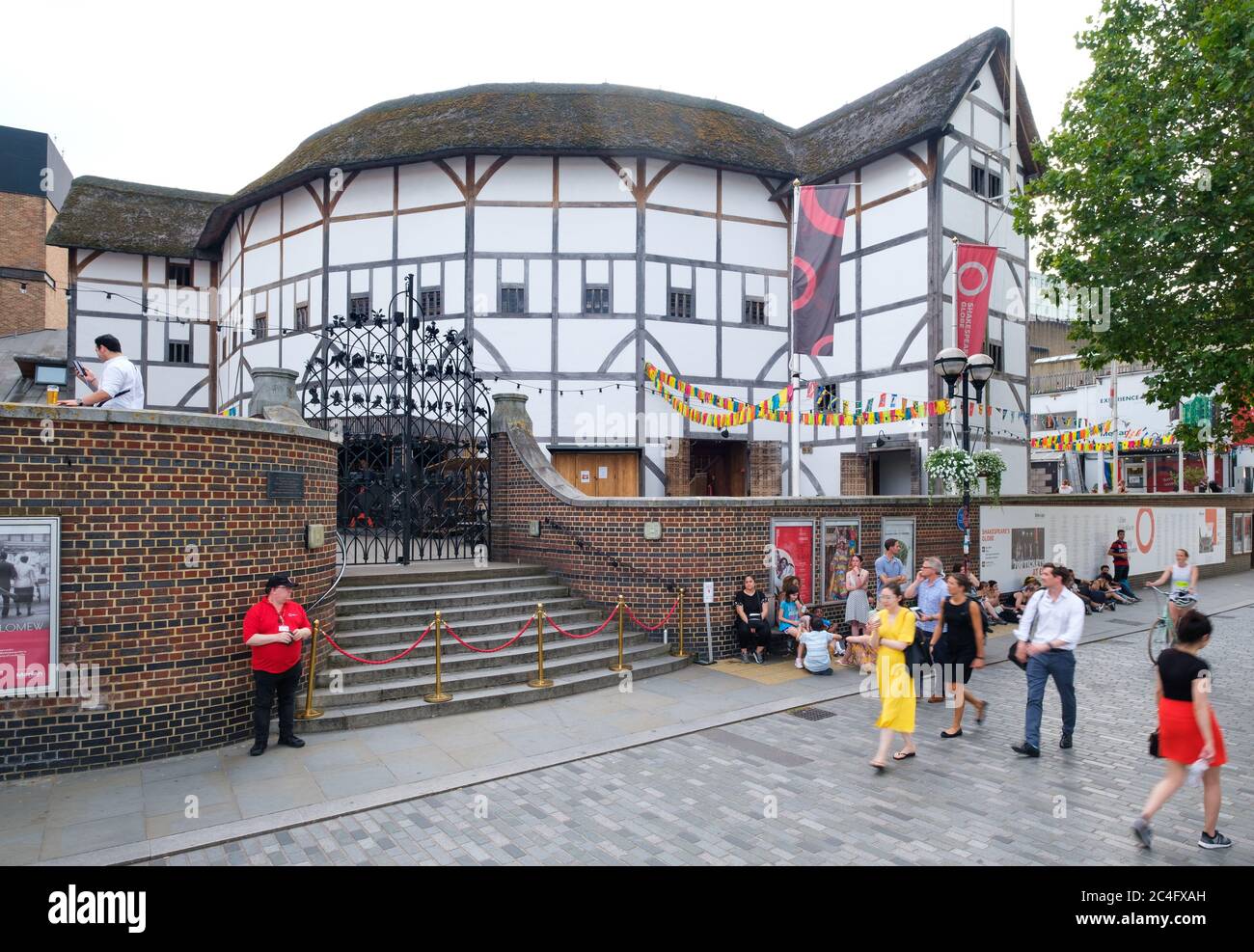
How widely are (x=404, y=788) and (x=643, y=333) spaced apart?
14.8 m

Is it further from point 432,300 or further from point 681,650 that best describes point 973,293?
point 432,300

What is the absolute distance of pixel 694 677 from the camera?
34.0 ft

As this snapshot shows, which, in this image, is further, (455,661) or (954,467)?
(954,467)

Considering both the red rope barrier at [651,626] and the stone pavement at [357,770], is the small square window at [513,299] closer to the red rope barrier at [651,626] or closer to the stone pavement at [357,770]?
the red rope barrier at [651,626]

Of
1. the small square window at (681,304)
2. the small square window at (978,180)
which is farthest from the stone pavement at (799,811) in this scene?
the small square window at (978,180)

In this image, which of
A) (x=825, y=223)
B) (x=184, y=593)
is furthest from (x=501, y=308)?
(x=184, y=593)

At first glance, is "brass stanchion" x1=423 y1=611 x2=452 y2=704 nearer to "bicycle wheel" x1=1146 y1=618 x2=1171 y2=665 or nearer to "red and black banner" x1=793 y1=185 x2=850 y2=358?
"red and black banner" x1=793 y1=185 x2=850 y2=358

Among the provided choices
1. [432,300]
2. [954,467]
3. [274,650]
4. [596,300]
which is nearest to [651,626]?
[274,650]

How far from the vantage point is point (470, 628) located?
9.98 metres

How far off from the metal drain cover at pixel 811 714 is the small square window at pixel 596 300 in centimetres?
1298

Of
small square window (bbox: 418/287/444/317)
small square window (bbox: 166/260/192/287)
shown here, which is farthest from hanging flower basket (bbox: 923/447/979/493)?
small square window (bbox: 166/260/192/287)

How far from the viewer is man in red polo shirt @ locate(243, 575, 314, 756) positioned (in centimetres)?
695

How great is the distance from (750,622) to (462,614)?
4240mm

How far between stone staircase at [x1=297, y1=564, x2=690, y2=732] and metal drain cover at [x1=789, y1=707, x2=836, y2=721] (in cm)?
225
